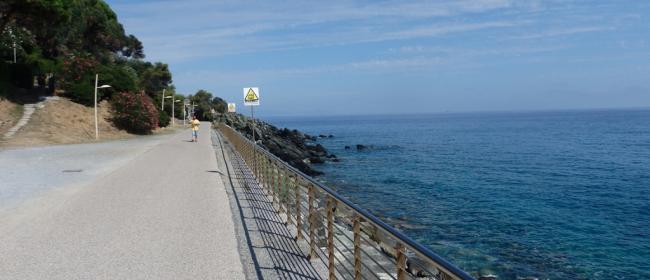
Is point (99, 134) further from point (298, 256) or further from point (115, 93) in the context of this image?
point (298, 256)

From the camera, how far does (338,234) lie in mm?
7809

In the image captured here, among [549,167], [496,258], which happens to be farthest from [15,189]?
[549,167]

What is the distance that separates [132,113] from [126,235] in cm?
3485

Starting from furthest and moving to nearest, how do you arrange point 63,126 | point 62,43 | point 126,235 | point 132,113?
point 62,43, point 132,113, point 63,126, point 126,235

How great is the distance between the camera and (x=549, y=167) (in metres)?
36.3

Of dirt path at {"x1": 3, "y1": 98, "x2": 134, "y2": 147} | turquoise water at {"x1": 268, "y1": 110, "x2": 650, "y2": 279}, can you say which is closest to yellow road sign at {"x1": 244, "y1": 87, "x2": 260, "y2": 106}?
turquoise water at {"x1": 268, "y1": 110, "x2": 650, "y2": 279}

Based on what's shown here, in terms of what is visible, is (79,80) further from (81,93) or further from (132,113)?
(132,113)

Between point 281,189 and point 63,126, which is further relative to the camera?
point 63,126

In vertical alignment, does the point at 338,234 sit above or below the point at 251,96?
below

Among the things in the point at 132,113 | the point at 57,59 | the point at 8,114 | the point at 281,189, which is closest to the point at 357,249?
the point at 281,189

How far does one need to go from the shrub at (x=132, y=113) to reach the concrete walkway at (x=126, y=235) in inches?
1134

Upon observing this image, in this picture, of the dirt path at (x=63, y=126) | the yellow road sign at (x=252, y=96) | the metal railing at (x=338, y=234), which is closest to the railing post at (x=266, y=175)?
the metal railing at (x=338, y=234)

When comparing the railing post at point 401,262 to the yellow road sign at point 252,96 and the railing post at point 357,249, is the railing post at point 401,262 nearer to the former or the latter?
the railing post at point 357,249

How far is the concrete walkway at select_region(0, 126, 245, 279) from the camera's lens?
19.6 feet
